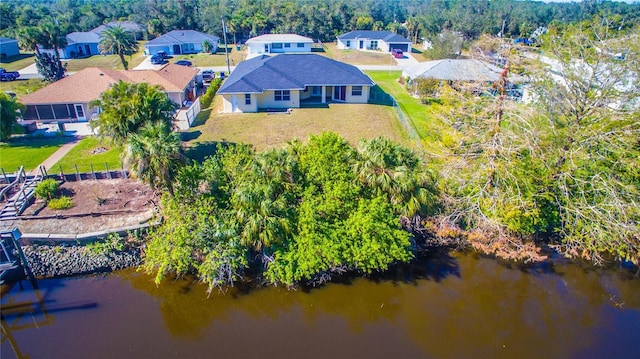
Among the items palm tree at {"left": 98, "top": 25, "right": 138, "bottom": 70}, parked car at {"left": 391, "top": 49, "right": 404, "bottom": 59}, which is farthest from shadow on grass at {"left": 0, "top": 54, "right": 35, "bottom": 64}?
parked car at {"left": 391, "top": 49, "right": 404, "bottom": 59}

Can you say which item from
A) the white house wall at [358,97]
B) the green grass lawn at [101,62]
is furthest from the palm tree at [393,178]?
the green grass lawn at [101,62]

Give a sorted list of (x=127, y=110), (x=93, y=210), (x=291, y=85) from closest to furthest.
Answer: (x=93, y=210), (x=127, y=110), (x=291, y=85)

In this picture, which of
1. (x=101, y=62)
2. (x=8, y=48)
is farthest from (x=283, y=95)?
(x=8, y=48)

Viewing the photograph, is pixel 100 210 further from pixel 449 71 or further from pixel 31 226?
pixel 449 71

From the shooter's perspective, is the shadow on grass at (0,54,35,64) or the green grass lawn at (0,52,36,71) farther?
the shadow on grass at (0,54,35,64)

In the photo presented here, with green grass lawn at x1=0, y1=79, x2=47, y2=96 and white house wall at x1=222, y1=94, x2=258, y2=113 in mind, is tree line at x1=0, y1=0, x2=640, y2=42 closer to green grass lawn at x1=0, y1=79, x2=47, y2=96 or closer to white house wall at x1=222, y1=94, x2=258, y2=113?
green grass lawn at x1=0, y1=79, x2=47, y2=96

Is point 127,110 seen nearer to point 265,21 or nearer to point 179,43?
point 179,43
